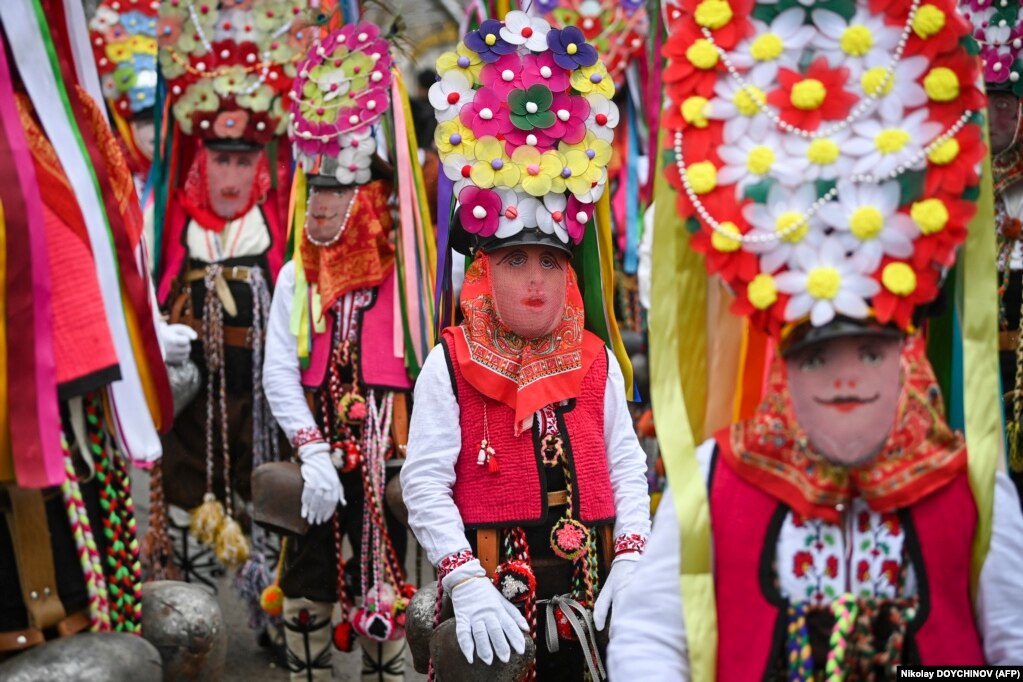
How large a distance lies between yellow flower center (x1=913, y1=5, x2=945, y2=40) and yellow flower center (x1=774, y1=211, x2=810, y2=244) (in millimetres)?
418

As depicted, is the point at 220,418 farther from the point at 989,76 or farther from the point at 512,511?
the point at 989,76

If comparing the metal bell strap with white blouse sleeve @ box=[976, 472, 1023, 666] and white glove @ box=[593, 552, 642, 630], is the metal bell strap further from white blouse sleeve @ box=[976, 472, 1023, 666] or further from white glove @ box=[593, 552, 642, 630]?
white blouse sleeve @ box=[976, 472, 1023, 666]

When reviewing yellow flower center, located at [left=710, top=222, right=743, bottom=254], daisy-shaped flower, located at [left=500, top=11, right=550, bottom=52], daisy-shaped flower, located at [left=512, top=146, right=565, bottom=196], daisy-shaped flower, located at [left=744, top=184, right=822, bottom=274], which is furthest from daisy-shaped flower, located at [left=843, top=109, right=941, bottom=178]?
daisy-shaped flower, located at [left=500, top=11, right=550, bottom=52]

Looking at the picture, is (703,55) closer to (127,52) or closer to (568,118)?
(568,118)

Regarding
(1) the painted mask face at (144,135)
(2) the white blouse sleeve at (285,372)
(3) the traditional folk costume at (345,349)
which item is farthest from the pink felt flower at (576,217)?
(1) the painted mask face at (144,135)

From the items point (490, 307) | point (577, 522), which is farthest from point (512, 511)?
point (490, 307)

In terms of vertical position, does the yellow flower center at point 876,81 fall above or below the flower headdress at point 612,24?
below

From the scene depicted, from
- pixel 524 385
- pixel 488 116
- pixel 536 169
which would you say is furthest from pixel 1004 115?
pixel 524 385

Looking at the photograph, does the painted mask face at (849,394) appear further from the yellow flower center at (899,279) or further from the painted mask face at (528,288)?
the painted mask face at (528,288)

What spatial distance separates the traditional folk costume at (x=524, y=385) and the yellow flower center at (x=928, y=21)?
4.42ft

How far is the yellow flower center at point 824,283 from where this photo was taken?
2.44 metres

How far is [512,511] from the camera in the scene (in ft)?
11.8

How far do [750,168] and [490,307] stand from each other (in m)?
1.34

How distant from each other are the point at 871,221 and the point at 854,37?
1.17 ft
